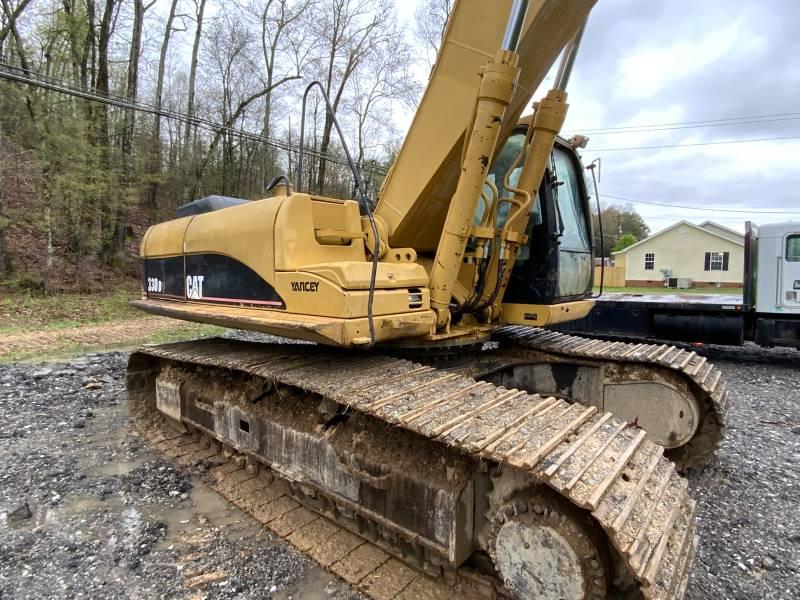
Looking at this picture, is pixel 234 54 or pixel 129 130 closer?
pixel 129 130

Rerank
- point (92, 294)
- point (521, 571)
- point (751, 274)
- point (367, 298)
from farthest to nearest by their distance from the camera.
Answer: point (92, 294) → point (751, 274) → point (367, 298) → point (521, 571)

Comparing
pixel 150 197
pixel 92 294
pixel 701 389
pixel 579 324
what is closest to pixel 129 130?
pixel 150 197

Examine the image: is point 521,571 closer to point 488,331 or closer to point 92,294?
point 488,331

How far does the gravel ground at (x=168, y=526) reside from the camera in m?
2.62

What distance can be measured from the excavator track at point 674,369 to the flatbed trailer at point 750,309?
474 cm

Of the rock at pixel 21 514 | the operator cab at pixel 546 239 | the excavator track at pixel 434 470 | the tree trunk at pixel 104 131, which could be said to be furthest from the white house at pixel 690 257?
the rock at pixel 21 514

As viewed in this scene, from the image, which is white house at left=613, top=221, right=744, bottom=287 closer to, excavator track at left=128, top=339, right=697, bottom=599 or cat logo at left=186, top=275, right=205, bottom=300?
cat logo at left=186, top=275, right=205, bottom=300

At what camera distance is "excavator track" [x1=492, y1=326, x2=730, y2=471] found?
3740 mm

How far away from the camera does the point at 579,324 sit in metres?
10.2

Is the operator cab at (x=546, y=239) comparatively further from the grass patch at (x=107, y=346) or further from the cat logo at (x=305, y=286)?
the grass patch at (x=107, y=346)

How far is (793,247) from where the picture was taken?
8727 millimetres

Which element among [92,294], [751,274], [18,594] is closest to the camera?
[18,594]

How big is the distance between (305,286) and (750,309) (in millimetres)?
8759

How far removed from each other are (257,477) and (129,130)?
16.8 metres
